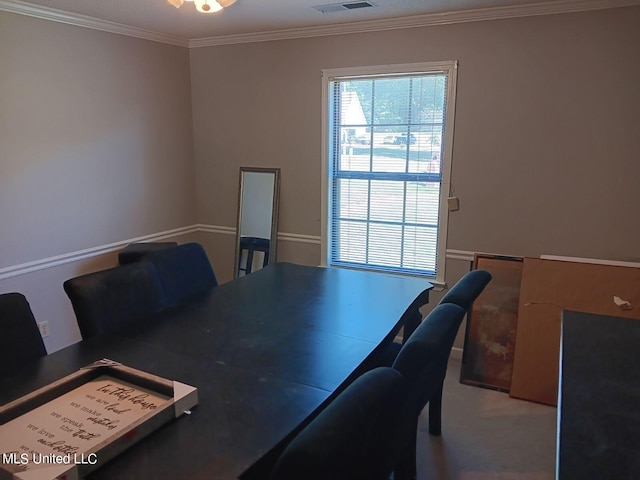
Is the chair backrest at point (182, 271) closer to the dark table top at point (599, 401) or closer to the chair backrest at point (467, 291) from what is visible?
the chair backrest at point (467, 291)

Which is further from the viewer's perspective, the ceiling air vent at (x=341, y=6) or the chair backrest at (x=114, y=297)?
the ceiling air vent at (x=341, y=6)

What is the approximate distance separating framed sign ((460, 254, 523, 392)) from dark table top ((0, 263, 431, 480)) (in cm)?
76

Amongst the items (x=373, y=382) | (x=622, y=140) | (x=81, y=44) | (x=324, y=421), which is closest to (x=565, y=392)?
(x=373, y=382)

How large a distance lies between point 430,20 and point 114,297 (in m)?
2.58

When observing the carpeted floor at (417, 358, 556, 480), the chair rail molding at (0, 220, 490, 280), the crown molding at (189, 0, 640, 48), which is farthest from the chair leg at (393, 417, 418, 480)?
the crown molding at (189, 0, 640, 48)

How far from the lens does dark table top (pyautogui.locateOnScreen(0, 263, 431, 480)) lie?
4.00 ft

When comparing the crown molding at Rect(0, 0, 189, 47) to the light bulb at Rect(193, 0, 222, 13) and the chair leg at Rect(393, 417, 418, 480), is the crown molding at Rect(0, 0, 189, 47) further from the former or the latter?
the chair leg at Rect(393, 417, 418, 480)

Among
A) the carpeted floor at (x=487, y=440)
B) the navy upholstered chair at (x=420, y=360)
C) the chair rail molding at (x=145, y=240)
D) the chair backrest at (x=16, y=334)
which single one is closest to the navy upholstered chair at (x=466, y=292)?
the navy upholstered chair at (x=420, y=360)

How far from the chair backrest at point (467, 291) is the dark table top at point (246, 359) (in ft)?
0.92

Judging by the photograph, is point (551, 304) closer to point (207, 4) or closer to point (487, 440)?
point (487, 440)

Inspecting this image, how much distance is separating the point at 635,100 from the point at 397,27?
5.05ft

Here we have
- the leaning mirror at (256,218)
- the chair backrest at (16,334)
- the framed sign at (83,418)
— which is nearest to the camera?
the framed sign at (83,418)

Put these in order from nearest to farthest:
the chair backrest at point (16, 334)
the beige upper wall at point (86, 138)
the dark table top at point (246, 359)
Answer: the dark table top at point (246, 359), the chair backrest at point (16, 334), the beige upper wall at point (86, 138)

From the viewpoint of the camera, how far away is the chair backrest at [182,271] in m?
2.52
